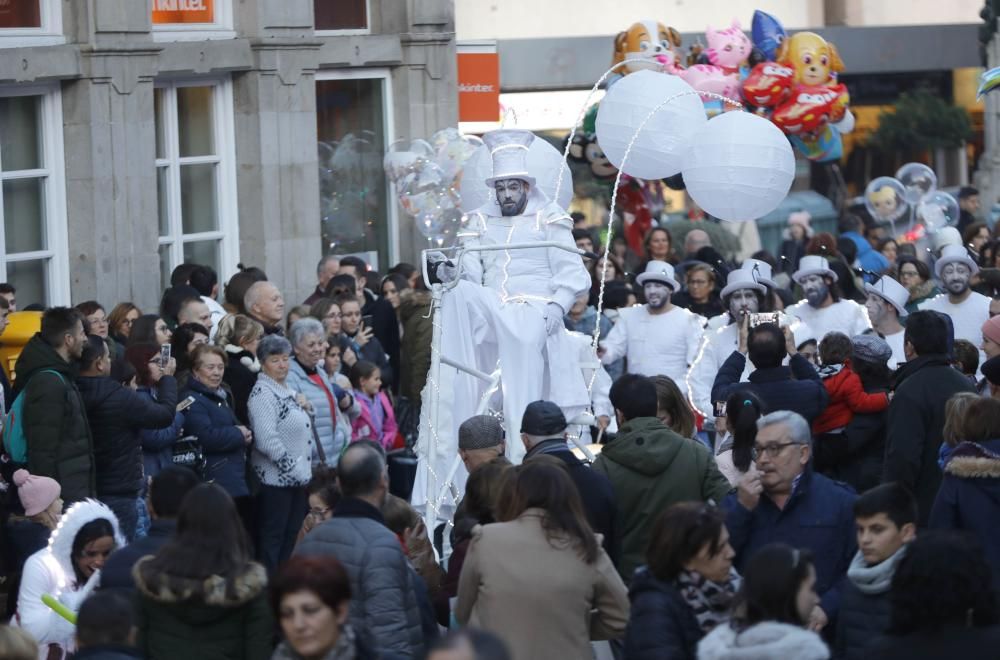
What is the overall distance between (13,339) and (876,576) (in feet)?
22.1

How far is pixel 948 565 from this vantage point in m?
5.17

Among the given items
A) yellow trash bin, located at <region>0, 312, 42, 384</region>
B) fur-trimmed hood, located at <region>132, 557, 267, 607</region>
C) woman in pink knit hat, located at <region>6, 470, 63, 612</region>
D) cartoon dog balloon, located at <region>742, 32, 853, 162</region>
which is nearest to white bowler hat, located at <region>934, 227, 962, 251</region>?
cartoon dog balloon, located at <region>742, 32, 853, 162</region>

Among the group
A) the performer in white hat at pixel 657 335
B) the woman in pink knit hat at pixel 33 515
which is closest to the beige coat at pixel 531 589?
the woman in pink knit hat at pixel 33 515

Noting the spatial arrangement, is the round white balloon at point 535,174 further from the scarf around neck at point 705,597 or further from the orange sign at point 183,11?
the scarf around neck at point 705,597

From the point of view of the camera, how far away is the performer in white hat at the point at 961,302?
1188cm

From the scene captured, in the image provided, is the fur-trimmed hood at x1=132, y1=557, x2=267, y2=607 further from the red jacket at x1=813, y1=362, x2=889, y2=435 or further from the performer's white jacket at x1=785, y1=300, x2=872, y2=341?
the performer's white jacket at x1=785, y1=300, x2=872, y2=341

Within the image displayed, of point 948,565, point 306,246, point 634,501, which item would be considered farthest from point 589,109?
point 948,565

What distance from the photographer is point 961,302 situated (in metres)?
12.1

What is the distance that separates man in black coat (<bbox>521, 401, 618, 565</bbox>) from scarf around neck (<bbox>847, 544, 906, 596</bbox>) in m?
1.23

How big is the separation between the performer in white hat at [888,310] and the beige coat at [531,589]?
5.69 meters

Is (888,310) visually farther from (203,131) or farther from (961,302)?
(203,131)

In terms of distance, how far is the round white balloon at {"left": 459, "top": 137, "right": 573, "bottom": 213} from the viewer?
495 inches

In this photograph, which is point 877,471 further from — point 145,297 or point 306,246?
point 306,246

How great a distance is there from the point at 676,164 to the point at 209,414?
355cm
